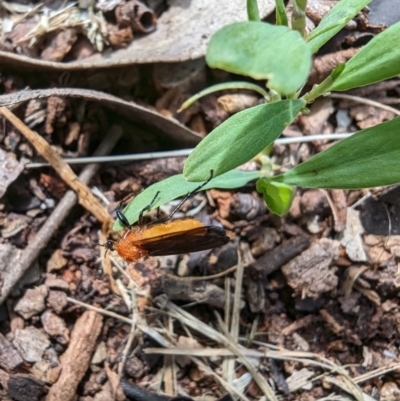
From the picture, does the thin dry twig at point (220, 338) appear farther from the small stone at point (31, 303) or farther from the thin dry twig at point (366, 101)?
the thin dry twig at point (366, 101)

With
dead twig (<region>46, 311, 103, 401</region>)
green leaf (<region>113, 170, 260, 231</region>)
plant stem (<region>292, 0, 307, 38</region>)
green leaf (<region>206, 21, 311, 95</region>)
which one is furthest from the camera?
dead twig (<region>46, 311, 103, 401</region>)

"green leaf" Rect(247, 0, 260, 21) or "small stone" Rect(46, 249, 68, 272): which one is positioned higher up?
"green leaf" Rect(247, 0, 260, 21)

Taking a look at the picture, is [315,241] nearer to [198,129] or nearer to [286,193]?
[286,193]

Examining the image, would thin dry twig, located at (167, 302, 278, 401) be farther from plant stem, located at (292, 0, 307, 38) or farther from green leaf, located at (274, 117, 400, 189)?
plant stem, located at (292, 0, 307, 38)

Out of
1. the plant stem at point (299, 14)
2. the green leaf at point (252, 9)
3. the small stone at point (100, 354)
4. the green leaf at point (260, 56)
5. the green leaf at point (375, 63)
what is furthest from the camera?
the small stone at point (100, 354)

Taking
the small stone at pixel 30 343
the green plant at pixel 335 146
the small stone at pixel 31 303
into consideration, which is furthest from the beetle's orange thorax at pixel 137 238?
the green plant at pixel 335 146

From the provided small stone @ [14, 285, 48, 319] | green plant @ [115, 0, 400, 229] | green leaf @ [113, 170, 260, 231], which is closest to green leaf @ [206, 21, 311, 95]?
green plant @ [115, 0, 400, 229]
